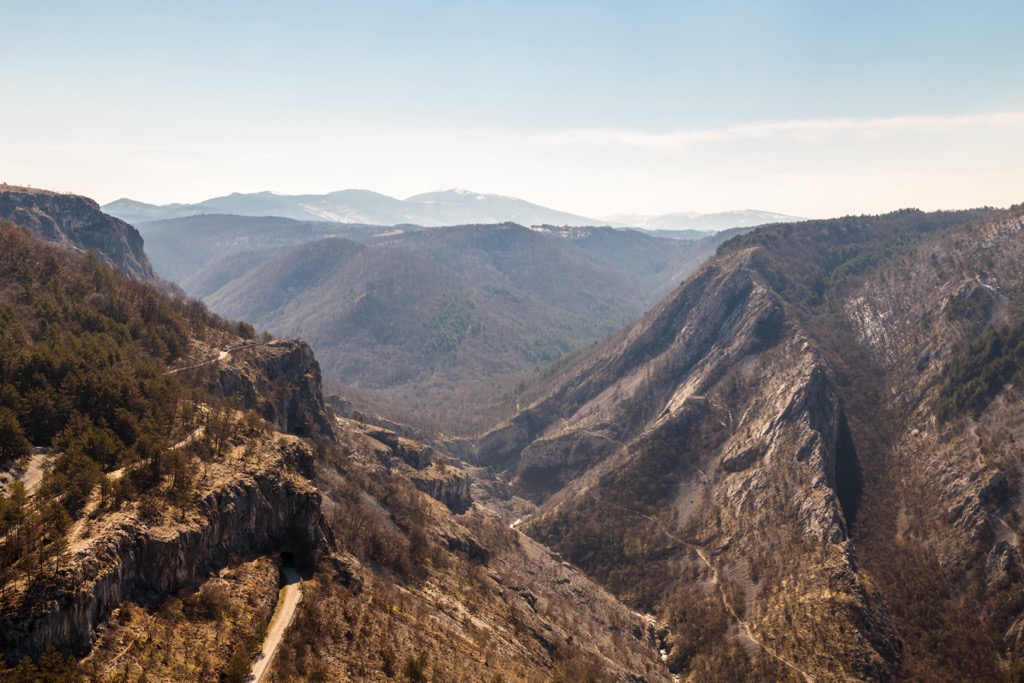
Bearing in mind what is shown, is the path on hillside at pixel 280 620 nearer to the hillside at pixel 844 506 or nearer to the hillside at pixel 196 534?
the hillside at pixel 196 534

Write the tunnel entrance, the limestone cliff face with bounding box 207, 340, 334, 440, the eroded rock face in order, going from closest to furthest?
the limestone cliff face with bounding box 207, 340, 334, 440 → the tunnel entrance → the eroded rock face

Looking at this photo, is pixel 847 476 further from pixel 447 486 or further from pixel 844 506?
pixel 447 486

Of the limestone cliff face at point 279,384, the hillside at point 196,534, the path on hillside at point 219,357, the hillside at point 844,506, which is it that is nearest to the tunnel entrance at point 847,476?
the hillside at point 844,506

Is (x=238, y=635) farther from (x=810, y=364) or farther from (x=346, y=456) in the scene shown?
(x=810, y=364)

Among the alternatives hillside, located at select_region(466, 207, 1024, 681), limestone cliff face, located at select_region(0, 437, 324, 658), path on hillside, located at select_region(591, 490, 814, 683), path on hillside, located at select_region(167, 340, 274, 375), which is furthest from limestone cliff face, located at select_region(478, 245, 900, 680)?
path on hillside, located at select_region(167, 340, 274, 375)

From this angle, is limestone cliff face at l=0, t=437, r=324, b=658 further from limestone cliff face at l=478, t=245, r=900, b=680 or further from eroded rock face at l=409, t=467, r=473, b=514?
limestone cliff face at l=478, t=245, r=900, b=680

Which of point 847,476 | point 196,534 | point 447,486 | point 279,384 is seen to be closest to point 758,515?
point 847,476

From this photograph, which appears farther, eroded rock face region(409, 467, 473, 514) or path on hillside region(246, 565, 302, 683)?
eroded rock face region(409, 467, 473, 514)
